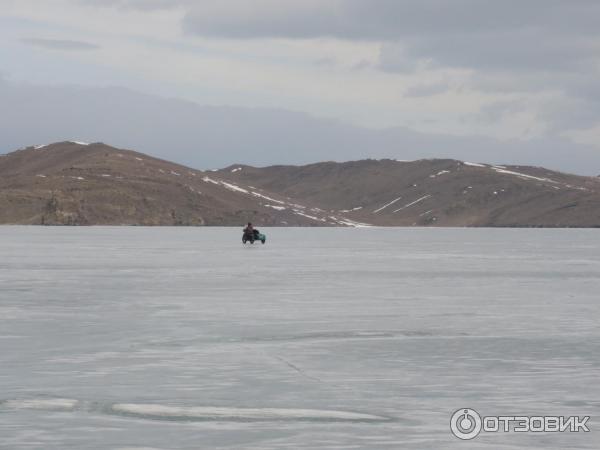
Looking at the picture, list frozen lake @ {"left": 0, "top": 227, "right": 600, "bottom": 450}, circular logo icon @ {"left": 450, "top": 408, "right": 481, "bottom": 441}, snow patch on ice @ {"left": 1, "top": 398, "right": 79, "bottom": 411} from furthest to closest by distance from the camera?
snow patch on ice @ {"left": 1, "top": 398, "right": 79, "bottom": 411} < frozen lake @ {"left": 0, "top": 227, "right": 600, "bottom": 450} < circular logo icon @ {"left": 450, "top": 408, "right": 481, "bottom": 441}

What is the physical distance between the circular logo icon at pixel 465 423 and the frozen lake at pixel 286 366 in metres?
0.17

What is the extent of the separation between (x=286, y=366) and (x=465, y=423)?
7.69 m

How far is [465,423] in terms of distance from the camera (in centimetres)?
1738

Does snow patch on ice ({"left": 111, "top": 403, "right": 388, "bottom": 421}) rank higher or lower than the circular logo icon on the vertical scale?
lower

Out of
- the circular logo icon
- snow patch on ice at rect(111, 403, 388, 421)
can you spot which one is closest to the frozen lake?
snow patch on ice at rect(111, 403, 388, 421)

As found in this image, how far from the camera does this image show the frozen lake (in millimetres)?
16969

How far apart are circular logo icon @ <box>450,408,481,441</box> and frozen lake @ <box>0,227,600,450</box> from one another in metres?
0.17

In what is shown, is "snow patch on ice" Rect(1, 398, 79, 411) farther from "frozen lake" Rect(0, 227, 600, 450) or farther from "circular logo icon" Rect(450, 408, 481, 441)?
"circular logo icon" Rect(450, 408, 481, 441)

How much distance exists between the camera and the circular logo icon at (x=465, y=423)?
16594 millimetres

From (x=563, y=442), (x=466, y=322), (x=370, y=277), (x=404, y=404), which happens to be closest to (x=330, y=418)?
(x=404, y=404)

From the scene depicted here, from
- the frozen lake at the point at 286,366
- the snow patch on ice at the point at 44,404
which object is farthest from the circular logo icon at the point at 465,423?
the snow patch on ice at the point at 44,404

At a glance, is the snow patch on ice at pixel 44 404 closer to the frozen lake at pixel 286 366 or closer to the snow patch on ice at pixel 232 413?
the frozen lake at pixel 286 366

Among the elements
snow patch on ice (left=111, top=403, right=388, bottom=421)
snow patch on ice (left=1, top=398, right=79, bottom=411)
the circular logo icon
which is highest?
the circular logo icon

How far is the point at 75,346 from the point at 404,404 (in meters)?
11.3
